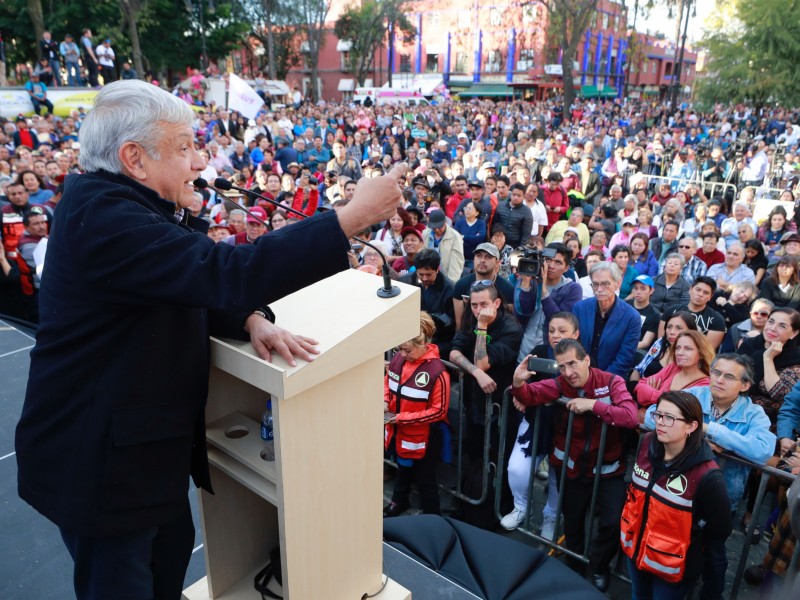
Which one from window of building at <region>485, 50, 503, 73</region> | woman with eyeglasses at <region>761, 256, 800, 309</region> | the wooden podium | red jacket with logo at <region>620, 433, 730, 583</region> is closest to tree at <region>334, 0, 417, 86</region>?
window of building at <region>485, 50, 503, 73</region>

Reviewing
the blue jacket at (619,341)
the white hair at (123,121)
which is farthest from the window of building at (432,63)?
the white hair at (123,121)

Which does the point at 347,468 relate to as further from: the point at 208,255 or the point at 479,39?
the point at 479,39

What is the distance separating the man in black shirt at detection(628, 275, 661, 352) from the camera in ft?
15.5

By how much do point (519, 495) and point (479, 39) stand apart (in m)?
50.3

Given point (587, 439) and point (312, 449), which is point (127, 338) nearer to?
point (312, 449)

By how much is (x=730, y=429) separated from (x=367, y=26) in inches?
1884

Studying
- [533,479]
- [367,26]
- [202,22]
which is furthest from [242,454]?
[367,26]

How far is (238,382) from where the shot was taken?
5.79 feet

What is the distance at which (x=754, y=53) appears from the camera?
68.6 feet

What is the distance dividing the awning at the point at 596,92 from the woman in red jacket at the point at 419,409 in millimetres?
47900

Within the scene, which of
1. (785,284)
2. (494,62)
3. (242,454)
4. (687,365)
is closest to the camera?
(242,454)

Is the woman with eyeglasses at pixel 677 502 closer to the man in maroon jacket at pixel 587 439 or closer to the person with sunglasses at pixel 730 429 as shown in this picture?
the person with sunglasses at pixel 730 429

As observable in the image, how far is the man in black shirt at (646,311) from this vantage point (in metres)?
4.73

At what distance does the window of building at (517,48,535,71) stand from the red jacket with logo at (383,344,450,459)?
48.3 meters
